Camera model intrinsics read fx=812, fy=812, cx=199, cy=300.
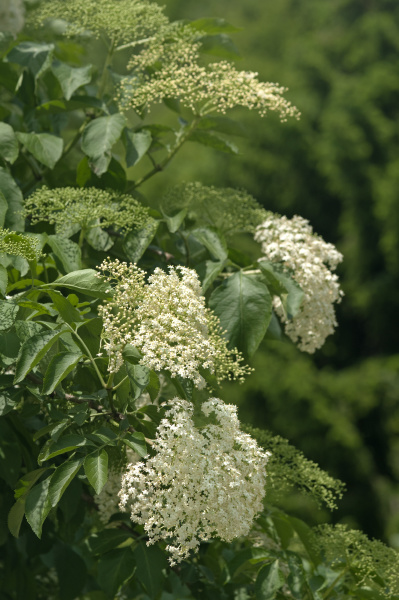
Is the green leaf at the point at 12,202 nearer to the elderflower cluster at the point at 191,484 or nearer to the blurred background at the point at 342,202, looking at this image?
the elderflower cluster at the point at 191,484

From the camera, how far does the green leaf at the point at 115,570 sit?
118cm

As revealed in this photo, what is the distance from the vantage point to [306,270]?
1309 mm

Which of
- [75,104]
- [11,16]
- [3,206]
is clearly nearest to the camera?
[3,206]

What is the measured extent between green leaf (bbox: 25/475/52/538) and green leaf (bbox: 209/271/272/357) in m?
0.34

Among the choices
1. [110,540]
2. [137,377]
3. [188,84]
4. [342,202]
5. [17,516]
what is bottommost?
[342,202]

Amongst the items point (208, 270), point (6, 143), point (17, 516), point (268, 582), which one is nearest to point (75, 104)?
point (6, 143)

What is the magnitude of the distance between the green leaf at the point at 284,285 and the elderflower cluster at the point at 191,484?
1.11 feet

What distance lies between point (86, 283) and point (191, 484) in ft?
0.96

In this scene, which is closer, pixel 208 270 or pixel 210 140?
pixel 208 270

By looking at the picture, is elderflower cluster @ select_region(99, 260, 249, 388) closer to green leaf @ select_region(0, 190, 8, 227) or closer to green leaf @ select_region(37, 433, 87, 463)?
green leaf @ select_region(37, 433, 87, 463)

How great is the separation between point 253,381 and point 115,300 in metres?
6.38

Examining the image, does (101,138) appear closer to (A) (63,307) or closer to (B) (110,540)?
(A) (63,307)

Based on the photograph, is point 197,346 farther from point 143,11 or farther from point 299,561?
point 143,11

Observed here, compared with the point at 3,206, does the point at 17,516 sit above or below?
below
